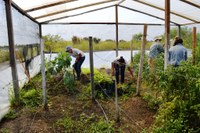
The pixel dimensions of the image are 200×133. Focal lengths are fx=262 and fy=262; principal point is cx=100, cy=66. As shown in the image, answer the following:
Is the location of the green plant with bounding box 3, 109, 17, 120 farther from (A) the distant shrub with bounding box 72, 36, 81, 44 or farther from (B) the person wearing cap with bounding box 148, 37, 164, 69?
(A) the distant shrub with bounding box 72, 36, 81, 44

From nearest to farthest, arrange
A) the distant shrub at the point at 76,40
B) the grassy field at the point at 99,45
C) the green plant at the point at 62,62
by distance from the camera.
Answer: the green plant at the point at 62,62
the grassy field at the point at 99,45
the distant shrub at the point at 76,40

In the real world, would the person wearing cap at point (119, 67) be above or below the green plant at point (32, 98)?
above

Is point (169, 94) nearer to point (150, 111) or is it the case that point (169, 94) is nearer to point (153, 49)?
point (150, 111)

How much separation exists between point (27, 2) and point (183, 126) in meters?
4.75

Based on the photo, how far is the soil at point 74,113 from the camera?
156 inches

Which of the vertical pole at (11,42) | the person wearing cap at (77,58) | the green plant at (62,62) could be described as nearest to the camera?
the vertical pole at (11,42)

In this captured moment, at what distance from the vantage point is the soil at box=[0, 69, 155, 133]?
396cm

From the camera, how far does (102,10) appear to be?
9.47 metres

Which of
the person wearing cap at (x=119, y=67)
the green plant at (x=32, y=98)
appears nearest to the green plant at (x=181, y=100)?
the green plant at (x=32, y=98)

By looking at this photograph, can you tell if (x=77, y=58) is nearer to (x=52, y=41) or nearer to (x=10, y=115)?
(x=52, y=41)

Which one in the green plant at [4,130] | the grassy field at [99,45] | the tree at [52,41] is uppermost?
the tree at [52,41]

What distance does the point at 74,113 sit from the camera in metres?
4.63

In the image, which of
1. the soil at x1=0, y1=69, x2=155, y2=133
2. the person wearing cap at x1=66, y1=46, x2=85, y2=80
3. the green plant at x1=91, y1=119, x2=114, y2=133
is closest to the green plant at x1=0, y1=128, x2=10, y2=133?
the soil at x1=0, y1=69, x2=155, y2=133

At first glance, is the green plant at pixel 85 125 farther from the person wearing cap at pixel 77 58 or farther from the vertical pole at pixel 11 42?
the person wearing cap at pixel 77 58
